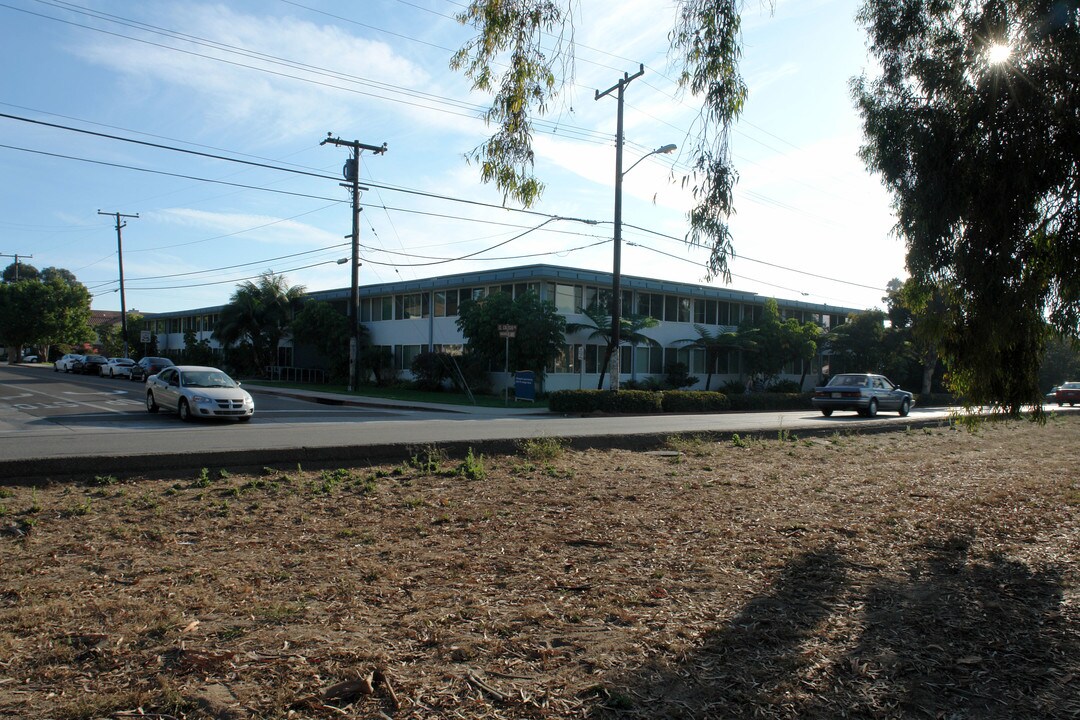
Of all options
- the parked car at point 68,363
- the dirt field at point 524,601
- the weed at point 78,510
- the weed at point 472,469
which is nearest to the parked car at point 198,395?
the dirt field at point 524,601

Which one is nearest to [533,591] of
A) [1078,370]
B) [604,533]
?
[604,533]

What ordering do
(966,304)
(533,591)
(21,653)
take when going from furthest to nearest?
(966,304)
(533,591)
(21,653)

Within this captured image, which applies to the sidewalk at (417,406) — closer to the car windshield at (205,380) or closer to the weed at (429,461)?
the car windshield at (205,380)

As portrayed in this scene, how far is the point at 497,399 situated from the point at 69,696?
3150cm

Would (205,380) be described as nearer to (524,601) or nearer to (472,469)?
(472,469)

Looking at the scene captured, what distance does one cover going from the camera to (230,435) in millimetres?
14570

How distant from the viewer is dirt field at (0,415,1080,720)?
145 inches

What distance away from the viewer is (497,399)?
3500 cm

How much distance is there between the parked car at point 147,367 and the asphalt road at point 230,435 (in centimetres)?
1933

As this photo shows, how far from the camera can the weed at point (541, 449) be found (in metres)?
11.3

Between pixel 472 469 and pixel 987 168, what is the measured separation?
655 centimetres

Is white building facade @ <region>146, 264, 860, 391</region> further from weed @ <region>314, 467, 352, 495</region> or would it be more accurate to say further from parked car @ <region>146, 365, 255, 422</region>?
weed @ <region>314, 467, 352, 495</region>

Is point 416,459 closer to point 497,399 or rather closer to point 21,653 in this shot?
point 21,653

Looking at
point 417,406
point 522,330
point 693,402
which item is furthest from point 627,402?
point 417,406
